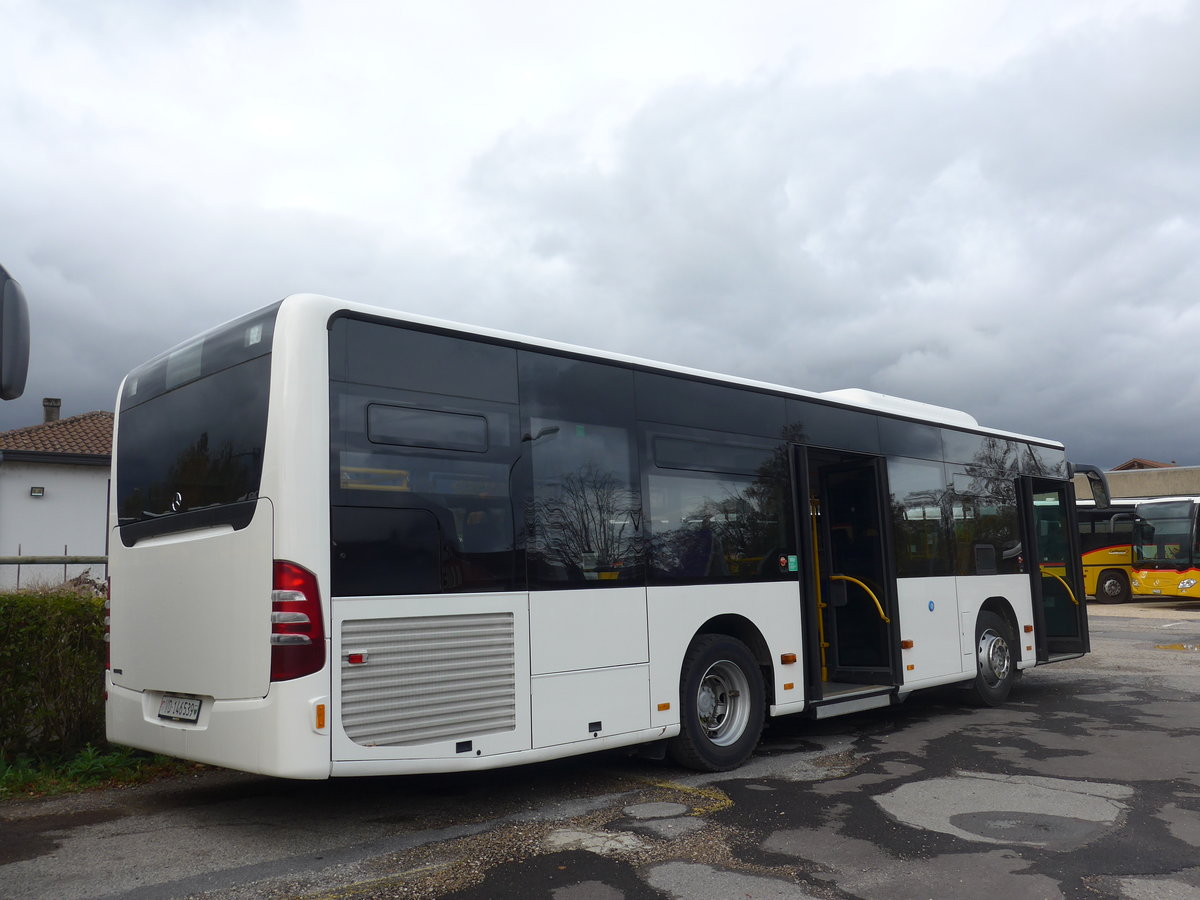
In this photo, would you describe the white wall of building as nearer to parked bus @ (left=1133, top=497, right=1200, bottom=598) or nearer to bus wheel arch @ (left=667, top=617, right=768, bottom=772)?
bus wheel arch @ (left=667, top=617, right=768, bottom=772)

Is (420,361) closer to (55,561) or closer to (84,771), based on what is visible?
(84,771)

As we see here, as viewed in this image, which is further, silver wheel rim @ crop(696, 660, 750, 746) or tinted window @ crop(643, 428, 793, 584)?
silver wheel rim @ crop(696, 660, 750, 746)

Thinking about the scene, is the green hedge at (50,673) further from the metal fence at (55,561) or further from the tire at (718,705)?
the tire at (718,705)

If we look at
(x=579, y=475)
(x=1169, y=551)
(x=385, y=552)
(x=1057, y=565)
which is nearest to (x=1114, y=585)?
(x=1169, y=551)

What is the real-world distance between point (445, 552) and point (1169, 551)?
90.1 ft

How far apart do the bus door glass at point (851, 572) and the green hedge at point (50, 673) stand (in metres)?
6.20

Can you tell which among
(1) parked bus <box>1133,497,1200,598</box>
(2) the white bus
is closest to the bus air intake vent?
(2) the white bus

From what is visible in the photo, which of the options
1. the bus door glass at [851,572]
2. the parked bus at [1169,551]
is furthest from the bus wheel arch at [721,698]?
the parked bus at [1169,551]

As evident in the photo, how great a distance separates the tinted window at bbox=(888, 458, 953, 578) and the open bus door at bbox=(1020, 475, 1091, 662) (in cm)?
203

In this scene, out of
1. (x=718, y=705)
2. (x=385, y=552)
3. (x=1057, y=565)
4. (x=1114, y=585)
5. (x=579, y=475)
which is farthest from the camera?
(x=1114, y=585)

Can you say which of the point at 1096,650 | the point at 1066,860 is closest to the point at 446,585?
the point at 1066,860

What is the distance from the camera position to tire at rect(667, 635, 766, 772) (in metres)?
7.20

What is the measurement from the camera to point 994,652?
429 inches

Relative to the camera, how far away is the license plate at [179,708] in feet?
18.6
